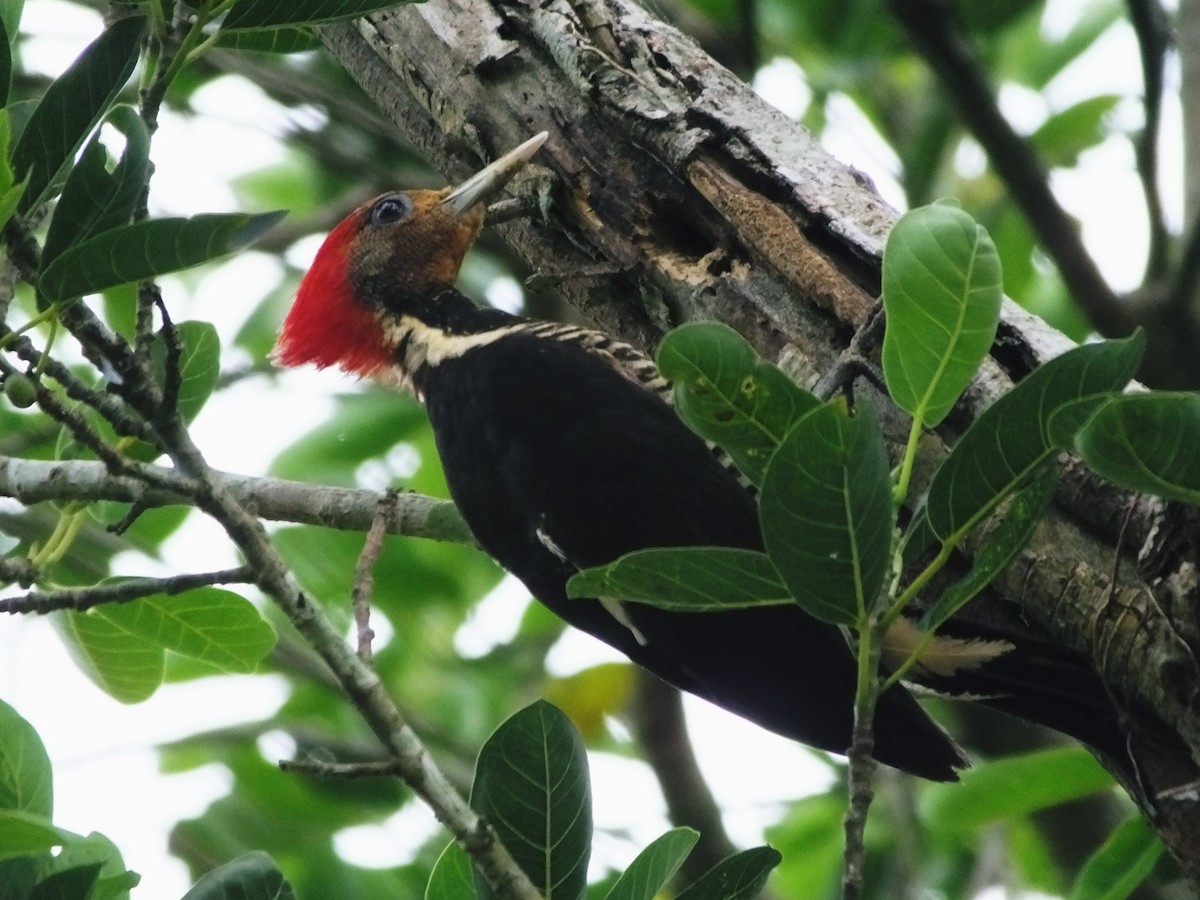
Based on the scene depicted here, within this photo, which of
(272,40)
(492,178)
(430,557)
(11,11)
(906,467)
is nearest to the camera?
(906,467)

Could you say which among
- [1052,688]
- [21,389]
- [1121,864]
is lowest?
[1121,864]

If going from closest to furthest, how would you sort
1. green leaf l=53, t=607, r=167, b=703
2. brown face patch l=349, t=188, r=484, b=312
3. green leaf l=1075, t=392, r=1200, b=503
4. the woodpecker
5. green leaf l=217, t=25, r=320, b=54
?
green leaf l=1075, t=392, r=1200, b=503, green leaf l=217, t=25, r=320, b=54, green leaf l=53, t=607, r=167, b=703, the woodpecker, brown face patch l=349, t=188, r=484, b=312

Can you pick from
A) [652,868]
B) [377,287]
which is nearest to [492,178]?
[377,287]

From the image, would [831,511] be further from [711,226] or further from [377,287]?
[377,287]

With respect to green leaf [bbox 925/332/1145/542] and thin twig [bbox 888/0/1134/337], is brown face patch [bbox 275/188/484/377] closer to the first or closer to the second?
thin twig [bbox 888/0/1134/337]

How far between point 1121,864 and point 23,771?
75.8 inches

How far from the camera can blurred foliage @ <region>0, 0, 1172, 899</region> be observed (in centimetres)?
432

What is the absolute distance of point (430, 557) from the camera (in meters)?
5.28

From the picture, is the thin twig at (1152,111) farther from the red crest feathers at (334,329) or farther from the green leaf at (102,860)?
the green leaf at (102,860)

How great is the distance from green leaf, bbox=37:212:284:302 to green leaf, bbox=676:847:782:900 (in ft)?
3.53

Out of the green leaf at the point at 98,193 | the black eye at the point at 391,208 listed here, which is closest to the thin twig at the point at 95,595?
the green leaf at the point at 98,193

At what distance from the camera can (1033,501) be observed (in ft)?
6.37

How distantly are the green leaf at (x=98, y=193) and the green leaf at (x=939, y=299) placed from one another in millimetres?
1005

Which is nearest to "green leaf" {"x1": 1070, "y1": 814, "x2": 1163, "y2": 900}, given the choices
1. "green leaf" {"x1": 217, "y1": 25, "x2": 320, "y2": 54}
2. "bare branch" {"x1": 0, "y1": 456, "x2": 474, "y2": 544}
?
"bare branch" {"x1": 0, "y1": 456, "x2": 474, "y2": 544}
